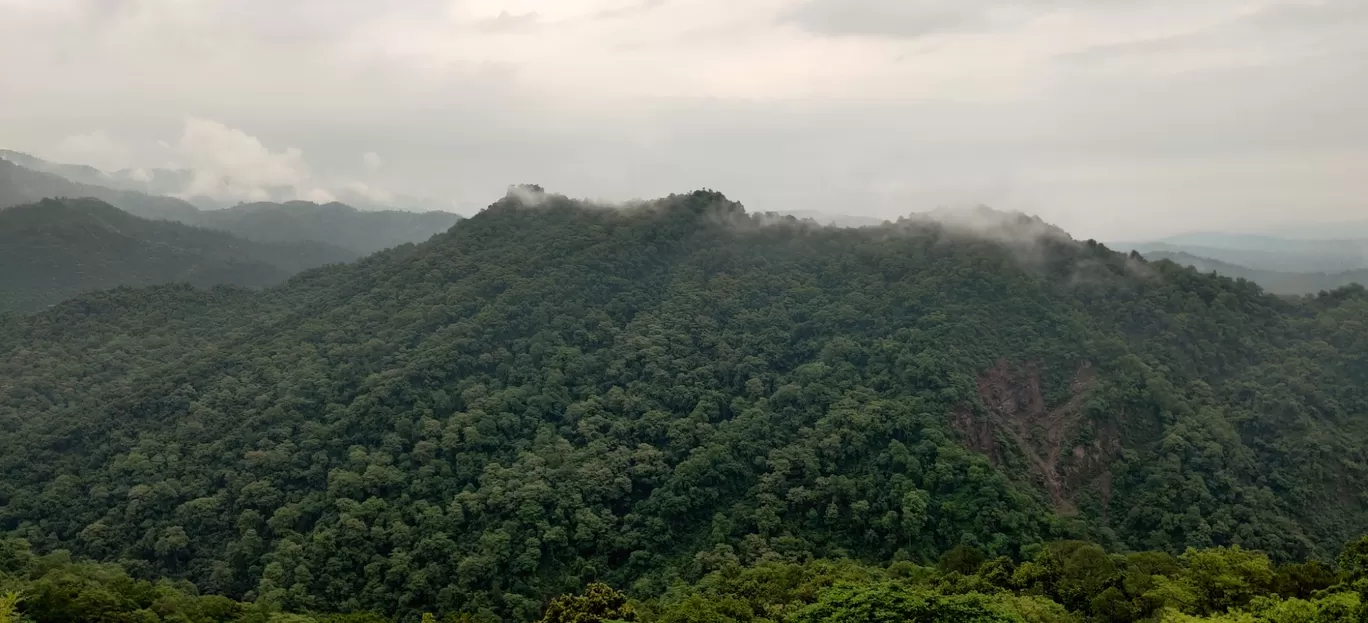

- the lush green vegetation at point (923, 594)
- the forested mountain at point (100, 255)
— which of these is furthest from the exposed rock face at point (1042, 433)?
the forested mountain at point (100, 255)

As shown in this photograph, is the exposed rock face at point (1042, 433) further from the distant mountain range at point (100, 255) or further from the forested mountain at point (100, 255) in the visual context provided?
the forested mountain at point (100, 255)

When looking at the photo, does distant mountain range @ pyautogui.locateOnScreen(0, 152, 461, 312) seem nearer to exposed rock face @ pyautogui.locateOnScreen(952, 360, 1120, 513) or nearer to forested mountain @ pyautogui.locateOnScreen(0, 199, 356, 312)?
forested mountain @ pyautogui.locateOnScreen(0, 199, 356, 312)

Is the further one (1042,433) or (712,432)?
(1042,433)

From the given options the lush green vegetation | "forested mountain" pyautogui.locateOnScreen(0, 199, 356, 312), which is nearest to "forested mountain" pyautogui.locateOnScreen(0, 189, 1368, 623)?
the lush green vegetation

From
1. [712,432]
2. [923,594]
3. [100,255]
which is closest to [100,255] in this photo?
[100,255]

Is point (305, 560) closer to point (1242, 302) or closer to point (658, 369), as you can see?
point (658, 369)

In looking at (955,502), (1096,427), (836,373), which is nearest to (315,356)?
(836,373)

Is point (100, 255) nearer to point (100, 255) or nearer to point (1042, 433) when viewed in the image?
point (100, 255)
